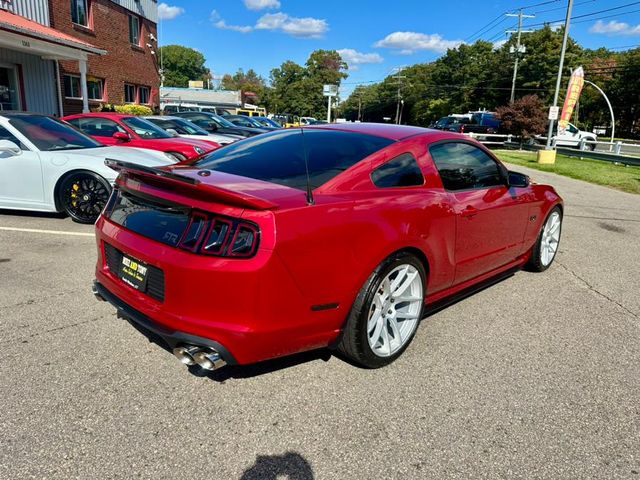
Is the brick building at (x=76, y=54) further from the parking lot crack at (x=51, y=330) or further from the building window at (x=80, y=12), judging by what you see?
the parking lot crack at (x=51, y=330)

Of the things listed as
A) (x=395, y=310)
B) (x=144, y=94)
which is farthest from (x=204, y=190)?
(x=144, y=94)

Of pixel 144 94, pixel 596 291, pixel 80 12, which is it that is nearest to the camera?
pixel 596 291

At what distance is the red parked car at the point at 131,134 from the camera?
8.66 m

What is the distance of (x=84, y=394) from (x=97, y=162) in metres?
4.26

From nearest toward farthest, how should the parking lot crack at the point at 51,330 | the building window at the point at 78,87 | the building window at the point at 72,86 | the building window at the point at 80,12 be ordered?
the parking lot crack at the point at 51,330
the building window at the point at 72,86
the building window at the point at 78,87
the building window at the point at 80,12

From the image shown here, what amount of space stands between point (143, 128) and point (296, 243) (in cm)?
831

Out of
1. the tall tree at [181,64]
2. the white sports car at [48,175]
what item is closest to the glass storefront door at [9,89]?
the white sports car at [48,175]

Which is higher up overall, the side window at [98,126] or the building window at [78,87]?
the building window at [78,87]

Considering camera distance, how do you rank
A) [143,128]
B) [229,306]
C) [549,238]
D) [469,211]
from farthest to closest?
[143,128] < [549,238] < [469,211] < [229,306]

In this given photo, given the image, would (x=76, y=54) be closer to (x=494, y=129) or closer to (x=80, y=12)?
(x=80, y=12)

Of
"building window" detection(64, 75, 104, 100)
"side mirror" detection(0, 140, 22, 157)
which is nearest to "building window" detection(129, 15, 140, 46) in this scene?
"building window" detection(64, 75, 104, 100)

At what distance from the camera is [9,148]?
6.29 meters

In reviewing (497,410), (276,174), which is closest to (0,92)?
(276,174)

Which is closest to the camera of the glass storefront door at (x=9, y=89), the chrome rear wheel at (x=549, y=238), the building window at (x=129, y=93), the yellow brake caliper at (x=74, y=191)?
the chrome rear wheel at (x=549, y=238)
